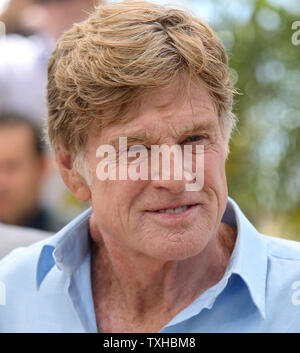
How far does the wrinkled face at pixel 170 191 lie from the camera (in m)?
1.55

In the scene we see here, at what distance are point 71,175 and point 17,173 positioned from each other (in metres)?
1.72

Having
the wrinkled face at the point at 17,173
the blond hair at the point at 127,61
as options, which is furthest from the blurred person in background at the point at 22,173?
the blond hair at the point at 127,61

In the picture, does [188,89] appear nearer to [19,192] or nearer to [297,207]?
[19,192]

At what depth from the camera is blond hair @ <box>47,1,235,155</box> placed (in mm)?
1524

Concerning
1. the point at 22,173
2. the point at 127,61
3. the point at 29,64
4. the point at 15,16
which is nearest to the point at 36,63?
the point at 29,64

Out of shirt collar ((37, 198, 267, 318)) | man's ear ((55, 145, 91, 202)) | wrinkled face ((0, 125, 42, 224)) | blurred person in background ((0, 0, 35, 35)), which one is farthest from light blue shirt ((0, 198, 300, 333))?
blurred person in background ((0, 0, 35, 35))

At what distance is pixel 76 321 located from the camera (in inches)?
69.0

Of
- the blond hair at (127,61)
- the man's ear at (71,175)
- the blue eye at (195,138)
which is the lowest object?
the man's ear at (71,175)

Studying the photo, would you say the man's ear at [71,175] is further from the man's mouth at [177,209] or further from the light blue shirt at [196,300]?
the man's mouth at [177,209]

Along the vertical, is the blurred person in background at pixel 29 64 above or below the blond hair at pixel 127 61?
above

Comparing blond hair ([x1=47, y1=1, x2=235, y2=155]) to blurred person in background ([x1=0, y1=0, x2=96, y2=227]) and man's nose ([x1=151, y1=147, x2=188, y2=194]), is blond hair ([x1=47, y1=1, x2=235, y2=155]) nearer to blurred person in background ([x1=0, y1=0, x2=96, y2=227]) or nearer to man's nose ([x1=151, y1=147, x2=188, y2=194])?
man's nose ([x1=151, y1=147, x2=188, y2=194])

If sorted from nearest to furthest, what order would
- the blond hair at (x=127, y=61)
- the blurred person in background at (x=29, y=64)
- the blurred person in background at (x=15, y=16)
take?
the blond hair at (x=127, y=61), the blurred person in background at (x=29, y=64), the blurred person in background at (x=15, y=16)

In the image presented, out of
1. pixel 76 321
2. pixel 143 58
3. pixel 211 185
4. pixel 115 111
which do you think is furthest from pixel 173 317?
pixel 143 58
